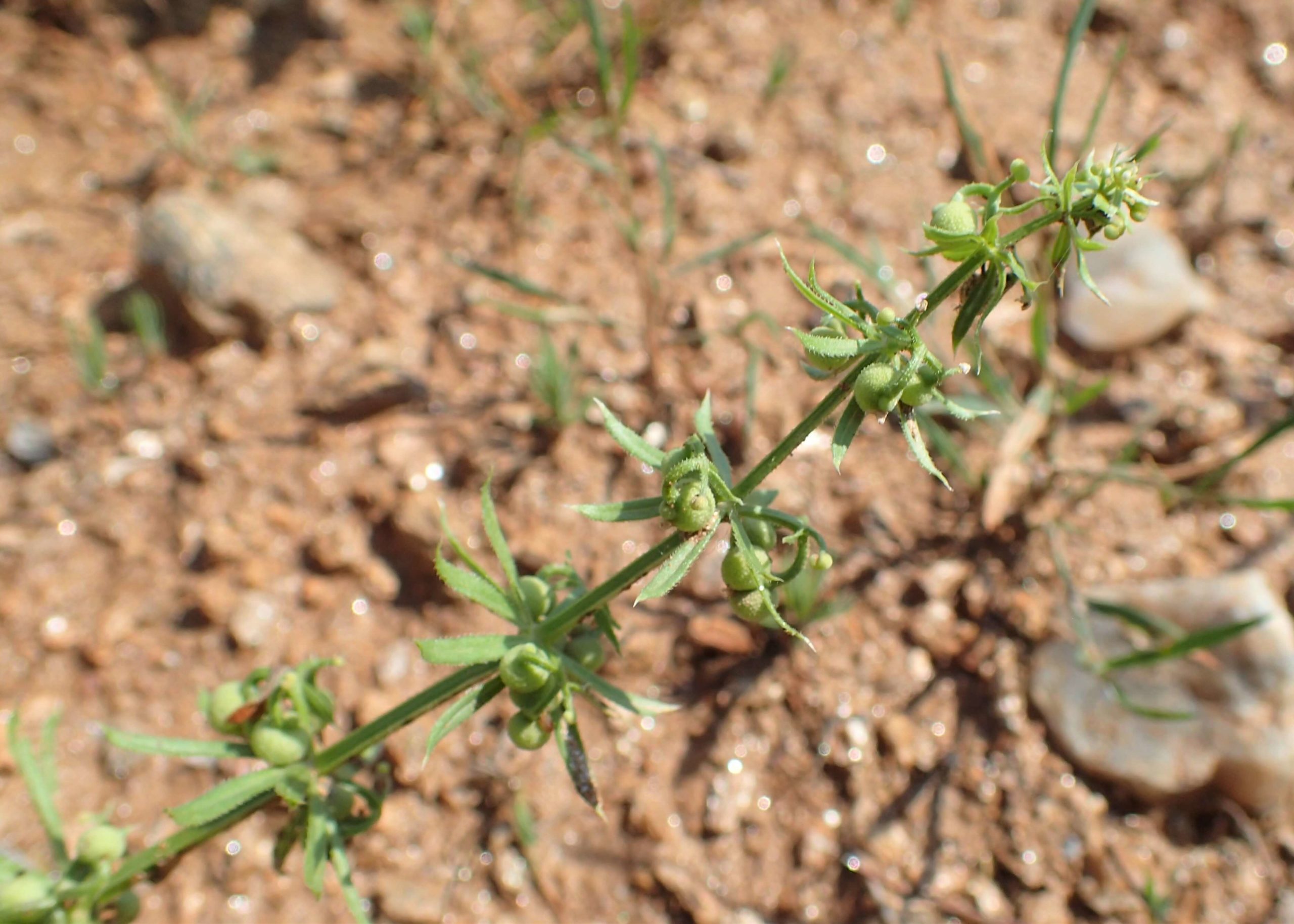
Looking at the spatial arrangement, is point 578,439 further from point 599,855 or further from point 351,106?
point 351,106

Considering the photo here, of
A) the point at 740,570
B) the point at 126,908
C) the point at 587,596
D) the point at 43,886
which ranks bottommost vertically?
the point at 126,908

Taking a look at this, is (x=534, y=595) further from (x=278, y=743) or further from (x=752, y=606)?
(x=278, y=743)

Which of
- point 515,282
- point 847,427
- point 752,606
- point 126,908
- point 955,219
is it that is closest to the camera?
point 955,219

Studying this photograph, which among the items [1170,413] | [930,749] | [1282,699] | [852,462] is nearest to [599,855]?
[930,749]

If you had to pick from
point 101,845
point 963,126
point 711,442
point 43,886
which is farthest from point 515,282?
point 43,886

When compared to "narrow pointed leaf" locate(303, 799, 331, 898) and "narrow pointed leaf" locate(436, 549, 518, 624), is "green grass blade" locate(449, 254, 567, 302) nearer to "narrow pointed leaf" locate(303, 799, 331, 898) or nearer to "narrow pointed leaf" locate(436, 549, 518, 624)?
"narrow pointed leaf" locate(436, 549, 518, 624)

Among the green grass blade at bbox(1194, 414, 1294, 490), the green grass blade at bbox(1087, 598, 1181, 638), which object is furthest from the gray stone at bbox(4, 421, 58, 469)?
the green grass blade at bbox(1194, 414, 1294, 490)

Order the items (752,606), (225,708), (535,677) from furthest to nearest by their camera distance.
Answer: (225,708) < (535,677) < (752,606)

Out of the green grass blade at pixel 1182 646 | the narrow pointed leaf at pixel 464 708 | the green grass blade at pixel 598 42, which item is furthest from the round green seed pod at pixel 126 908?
the green grass blade at pixel 598 42
